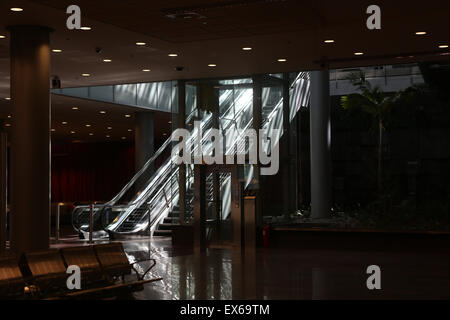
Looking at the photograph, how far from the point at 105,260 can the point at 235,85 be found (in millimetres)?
9282

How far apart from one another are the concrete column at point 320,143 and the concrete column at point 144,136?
6.28m

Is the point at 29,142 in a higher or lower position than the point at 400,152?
lower

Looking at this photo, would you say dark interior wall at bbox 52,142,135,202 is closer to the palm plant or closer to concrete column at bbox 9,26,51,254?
the palm plant

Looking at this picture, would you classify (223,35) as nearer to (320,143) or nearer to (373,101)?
(320,143)

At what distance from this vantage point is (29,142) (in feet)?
36.6

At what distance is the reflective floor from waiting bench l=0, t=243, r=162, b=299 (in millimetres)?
673

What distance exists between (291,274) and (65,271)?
15.3ft

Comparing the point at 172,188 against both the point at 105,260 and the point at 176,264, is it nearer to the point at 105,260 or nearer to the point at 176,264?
the point at 176,264

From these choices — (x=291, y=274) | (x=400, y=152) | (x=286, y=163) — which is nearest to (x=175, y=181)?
(x=286, y=163)

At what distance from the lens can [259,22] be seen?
35.5ft

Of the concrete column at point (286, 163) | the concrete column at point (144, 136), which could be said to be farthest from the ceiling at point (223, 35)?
the concrete column at point (144, 136)

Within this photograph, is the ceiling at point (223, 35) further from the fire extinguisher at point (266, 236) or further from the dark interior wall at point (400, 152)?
the dark interior wall at point (400, 152)

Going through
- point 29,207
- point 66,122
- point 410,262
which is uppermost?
point 66,122

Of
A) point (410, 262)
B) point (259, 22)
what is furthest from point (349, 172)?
point (259, 22)
